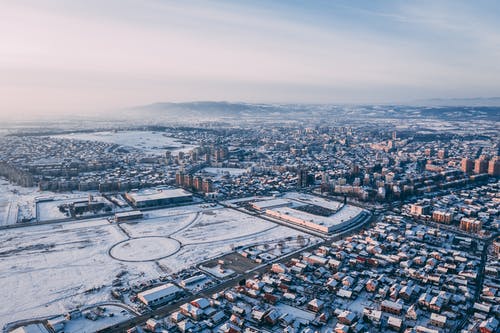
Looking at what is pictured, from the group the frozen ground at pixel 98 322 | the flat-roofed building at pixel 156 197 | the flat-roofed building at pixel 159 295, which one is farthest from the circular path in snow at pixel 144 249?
the flat-roofed building at pixel 156 197

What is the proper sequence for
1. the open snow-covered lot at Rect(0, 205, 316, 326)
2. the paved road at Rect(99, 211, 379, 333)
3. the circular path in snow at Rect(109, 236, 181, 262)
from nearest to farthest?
the paved road at Rect(99, 211, 379, 333) → the open snow-covered lot at Rect(0, 205, 316, 326) → the circular path in snow at Rect(109, 236, 181, 262)

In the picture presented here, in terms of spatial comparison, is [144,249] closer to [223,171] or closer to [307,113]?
[223,171]

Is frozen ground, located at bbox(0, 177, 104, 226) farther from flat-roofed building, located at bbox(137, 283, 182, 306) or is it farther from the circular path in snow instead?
flat-roofed building, located at bbox(137, 283, 182, 306)

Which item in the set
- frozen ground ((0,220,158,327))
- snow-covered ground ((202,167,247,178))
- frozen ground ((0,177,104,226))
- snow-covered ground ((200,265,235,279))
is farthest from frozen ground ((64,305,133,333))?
snow-covered ground ((202,167,247,178))

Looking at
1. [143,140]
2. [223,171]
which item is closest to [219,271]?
[223,171]

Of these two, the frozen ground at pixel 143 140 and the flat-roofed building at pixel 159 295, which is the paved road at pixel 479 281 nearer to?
the flat-roofed building at pixel 159 295

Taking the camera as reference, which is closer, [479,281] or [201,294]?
[201,294]
